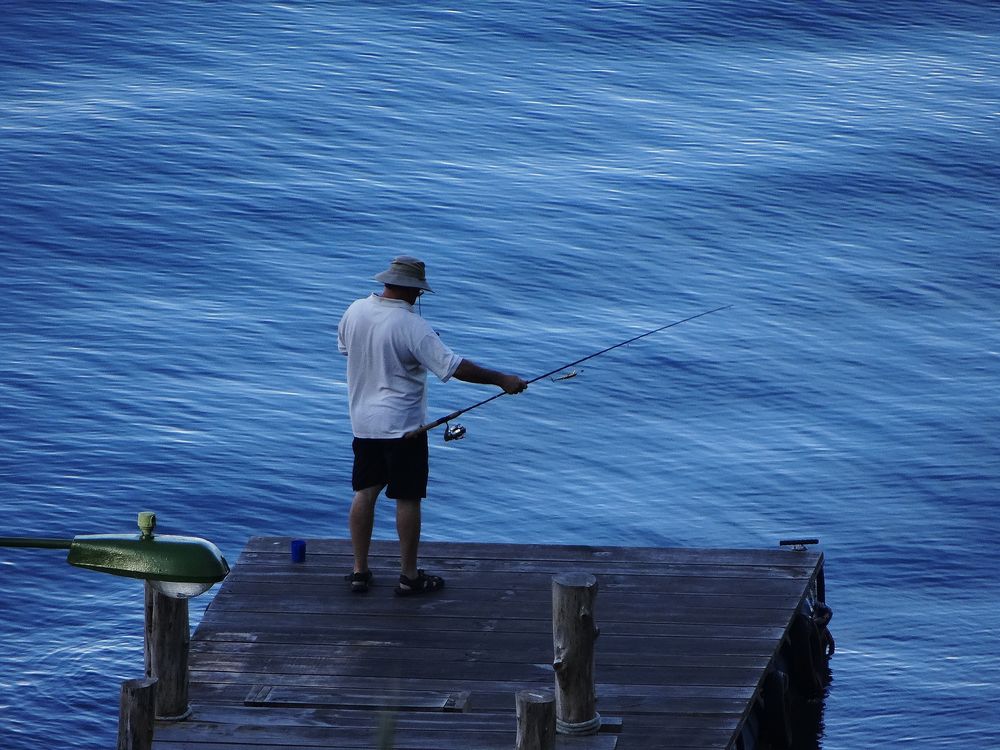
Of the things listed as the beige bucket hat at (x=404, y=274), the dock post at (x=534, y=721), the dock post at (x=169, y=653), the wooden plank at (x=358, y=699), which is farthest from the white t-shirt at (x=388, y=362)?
the dock post at (x=534, y=721)

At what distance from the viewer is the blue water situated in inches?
487

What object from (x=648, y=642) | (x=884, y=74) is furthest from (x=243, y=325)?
(x=884, y=74)

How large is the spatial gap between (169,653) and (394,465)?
157 cm

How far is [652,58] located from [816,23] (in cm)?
359

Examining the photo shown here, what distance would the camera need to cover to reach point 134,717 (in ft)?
19.6

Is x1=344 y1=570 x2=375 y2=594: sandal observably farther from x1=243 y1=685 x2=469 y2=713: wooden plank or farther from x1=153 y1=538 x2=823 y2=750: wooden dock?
x1=243 y1=685 x2=469 y2=713: wooden plank

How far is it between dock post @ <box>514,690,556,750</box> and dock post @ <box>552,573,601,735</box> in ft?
1.96

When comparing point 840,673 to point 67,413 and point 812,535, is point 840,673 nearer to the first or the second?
point 812,535

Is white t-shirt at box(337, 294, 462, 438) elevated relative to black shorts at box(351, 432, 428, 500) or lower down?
elevated

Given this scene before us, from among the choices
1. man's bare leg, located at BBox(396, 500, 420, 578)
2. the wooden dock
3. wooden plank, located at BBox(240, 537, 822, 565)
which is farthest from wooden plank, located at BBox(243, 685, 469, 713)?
wooden plank, located at BBox(240, 537, 822, 565)

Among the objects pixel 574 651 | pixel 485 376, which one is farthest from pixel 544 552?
pixel 574 651

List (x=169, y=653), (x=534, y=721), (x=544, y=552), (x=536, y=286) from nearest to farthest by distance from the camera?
(x=534, y=721)
(x=169, y=653)
(x=544, y=552)
(x=536, y=286)

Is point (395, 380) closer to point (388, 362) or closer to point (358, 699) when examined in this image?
point (388, 362)

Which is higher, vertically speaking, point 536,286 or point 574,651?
point 574,651
